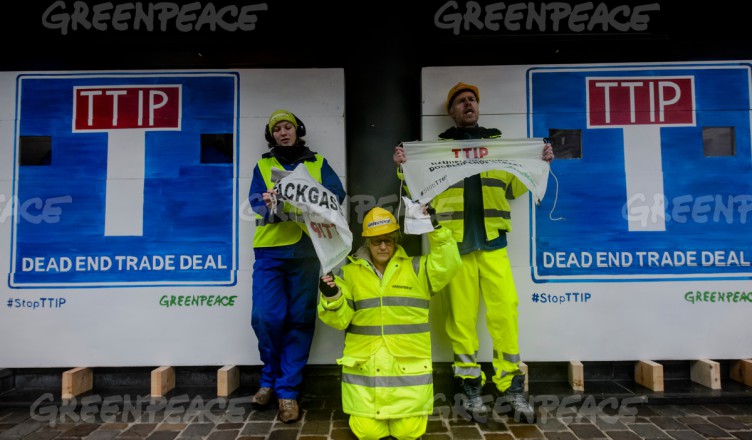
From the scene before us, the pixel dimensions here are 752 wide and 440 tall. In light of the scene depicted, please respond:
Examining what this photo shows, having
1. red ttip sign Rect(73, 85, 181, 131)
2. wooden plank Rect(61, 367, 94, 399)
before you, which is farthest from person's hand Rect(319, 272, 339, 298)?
wooden plank Rect(61, 367, 94, 399)

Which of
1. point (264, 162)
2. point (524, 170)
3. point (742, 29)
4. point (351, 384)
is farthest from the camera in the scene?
point (742, 29)

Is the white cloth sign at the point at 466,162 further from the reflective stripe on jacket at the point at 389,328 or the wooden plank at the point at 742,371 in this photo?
the wooden plank at the point at 742,371

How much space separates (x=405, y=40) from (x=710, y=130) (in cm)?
300

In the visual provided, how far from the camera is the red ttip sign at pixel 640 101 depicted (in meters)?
3.80

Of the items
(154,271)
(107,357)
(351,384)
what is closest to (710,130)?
(351,384)

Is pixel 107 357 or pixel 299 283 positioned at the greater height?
pixel 299 283

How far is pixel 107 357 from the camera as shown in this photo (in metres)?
3.72

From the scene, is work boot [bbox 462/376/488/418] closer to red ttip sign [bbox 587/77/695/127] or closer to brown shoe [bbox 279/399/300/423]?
brown shoe [bbox 279/399/300/423]

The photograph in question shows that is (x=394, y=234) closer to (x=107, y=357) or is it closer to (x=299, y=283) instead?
(x=299, y=283)

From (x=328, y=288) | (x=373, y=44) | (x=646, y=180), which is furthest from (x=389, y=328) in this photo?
(x=646, y=180)

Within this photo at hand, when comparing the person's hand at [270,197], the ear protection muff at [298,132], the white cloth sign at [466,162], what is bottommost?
the person's hand at [270,197]

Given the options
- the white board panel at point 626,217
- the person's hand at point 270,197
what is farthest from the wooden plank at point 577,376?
the person's hand at point 270,197

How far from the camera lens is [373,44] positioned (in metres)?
3.81

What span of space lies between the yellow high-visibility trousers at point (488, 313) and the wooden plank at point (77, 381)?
327 centimetres
